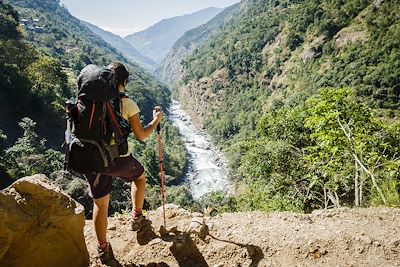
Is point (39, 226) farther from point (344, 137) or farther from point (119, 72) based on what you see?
point (344, 137)

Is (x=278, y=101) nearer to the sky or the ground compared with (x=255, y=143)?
nearer to the ground

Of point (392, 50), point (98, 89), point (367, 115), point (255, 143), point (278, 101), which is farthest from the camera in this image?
point (278, 101)

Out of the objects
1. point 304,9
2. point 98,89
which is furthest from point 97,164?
point 304,9

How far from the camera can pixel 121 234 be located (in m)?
4.30

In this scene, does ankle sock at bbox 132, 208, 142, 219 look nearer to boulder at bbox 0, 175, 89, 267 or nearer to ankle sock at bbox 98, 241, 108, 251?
ankle sock at bbox 98, 241, 108, 251

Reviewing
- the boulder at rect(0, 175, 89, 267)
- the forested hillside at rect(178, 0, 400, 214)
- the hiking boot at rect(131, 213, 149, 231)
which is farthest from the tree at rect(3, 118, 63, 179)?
the boulder at rect(0, 175, 89, 267)

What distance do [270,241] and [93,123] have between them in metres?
2.21

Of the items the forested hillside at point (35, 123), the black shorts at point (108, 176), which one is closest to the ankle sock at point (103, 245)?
the black shorts at point (108, 176)

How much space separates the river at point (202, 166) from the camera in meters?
60.3

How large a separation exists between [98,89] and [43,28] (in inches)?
4749

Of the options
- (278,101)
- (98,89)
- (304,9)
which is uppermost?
(304,9)

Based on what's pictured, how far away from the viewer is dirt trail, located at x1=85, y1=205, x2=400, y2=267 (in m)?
3.59

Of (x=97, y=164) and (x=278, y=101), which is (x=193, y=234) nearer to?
(x=97, y=164)

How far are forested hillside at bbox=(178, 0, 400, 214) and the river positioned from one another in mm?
2812
